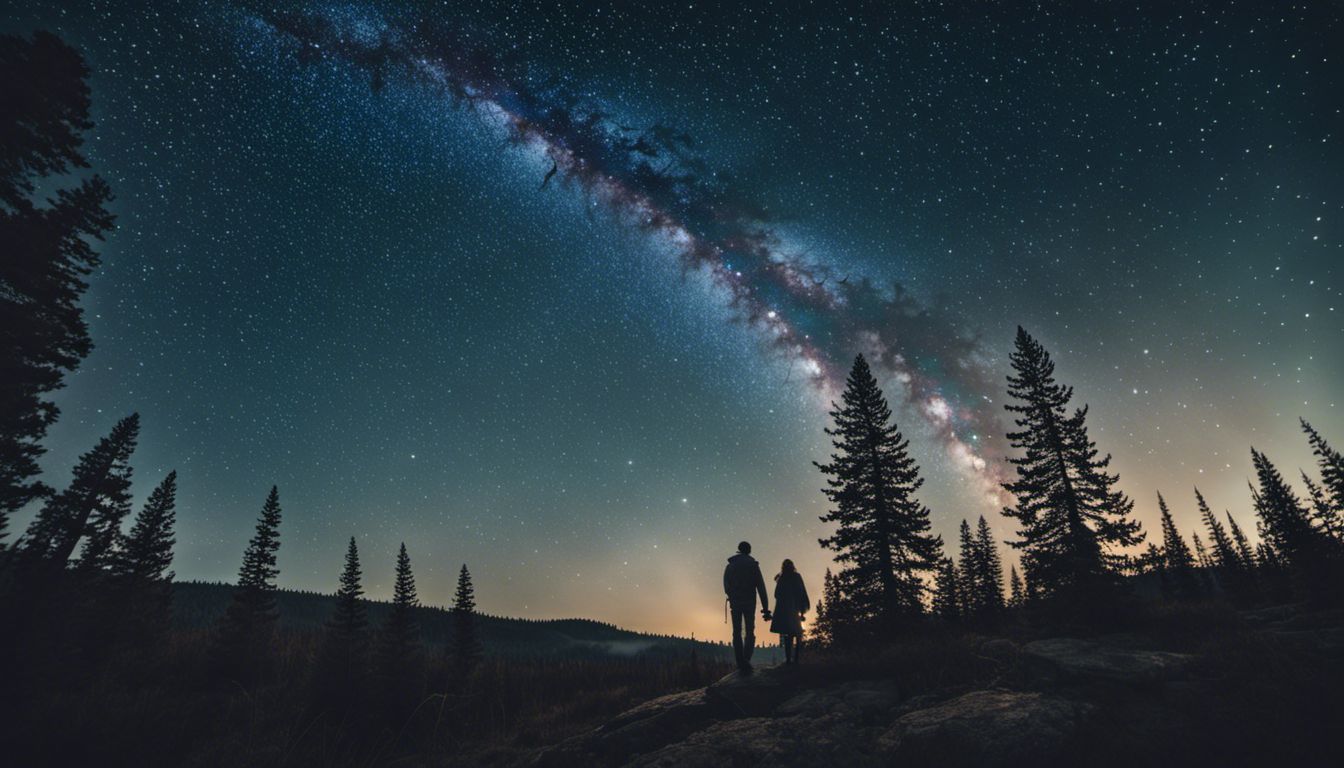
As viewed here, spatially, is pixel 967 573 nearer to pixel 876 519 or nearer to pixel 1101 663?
pixel 876 519

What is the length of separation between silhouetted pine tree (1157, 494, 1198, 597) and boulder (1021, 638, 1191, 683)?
5203cm

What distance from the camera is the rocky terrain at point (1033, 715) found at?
588cm

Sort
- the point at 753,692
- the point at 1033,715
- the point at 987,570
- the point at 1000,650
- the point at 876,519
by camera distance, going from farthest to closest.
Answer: the point at 987,570 → the point at 876,519 → the point at 1000,650 → the point at 753,692 → the point at 1033,715

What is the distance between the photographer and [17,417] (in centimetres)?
1170

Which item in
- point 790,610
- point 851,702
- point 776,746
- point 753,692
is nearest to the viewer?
point 776,746

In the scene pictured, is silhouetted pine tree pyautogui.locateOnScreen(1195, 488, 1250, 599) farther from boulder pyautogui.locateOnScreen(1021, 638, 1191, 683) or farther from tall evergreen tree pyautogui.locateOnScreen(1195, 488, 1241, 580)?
boulder pyautogui.locateOnScreen(1021, 638, 1191, 683)

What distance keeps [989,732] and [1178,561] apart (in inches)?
2551

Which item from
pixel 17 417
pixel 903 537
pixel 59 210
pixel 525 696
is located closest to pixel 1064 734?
pixel 525 696

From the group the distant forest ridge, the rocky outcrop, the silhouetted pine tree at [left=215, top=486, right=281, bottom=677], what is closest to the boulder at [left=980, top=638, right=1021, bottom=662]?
the rocky outcrop

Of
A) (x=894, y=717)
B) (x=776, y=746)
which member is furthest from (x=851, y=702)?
(x=776, y=746)

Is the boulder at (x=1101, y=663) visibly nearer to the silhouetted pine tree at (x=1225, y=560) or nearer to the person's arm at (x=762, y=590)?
the person's arm at (x=762, y=590)

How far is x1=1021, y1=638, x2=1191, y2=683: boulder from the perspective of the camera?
24.7 feet

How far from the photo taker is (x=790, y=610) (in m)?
11.0

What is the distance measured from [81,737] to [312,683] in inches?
304
